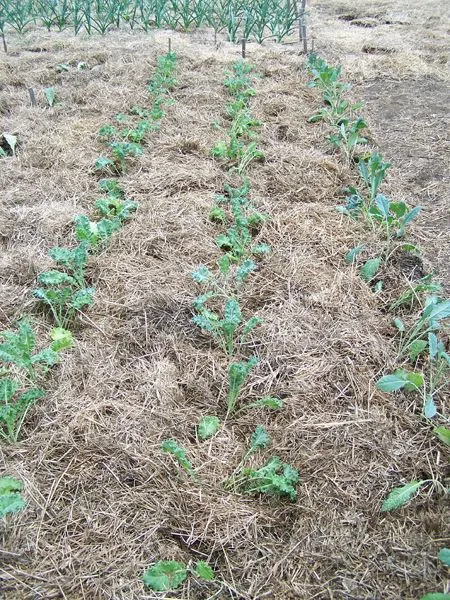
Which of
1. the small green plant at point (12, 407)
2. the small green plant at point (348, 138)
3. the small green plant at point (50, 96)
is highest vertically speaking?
the small green plant at point (50, 96)

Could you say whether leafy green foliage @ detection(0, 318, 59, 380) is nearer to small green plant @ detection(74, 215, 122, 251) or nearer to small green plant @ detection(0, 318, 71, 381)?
small green plant @ detection(0, 318, 71, 381)

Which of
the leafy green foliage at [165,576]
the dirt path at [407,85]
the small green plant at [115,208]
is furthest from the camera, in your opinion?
the dirt path at [407,85]

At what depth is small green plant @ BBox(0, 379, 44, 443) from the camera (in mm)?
1639

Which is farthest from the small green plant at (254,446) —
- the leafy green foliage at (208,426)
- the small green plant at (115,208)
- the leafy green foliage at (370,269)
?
the small green plant at (115,208)

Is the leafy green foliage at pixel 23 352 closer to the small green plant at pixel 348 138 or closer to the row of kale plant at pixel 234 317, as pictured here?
the row of kale plant at pixel 234 317

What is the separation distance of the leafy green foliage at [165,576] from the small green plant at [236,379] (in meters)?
0.55

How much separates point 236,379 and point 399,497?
24.5 inches

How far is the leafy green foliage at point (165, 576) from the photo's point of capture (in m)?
1.32

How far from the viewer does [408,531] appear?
4.76 ft

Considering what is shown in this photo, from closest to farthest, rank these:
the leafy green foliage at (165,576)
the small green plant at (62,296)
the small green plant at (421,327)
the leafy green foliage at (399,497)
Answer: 1. the leafy green foliage at (165,576)
2. the leafy green foliage at (399,497)
3. the small green plant at (421,327)
4. the small green plant at (62,296)

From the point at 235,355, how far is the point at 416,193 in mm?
1823

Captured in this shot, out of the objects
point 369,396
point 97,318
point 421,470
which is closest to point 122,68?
point 97,318

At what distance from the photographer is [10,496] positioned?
4.65ft

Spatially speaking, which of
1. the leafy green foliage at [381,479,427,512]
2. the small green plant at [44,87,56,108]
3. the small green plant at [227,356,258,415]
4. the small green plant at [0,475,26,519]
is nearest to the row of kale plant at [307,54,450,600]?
the leafy green foliage at [381,479,427,512]
